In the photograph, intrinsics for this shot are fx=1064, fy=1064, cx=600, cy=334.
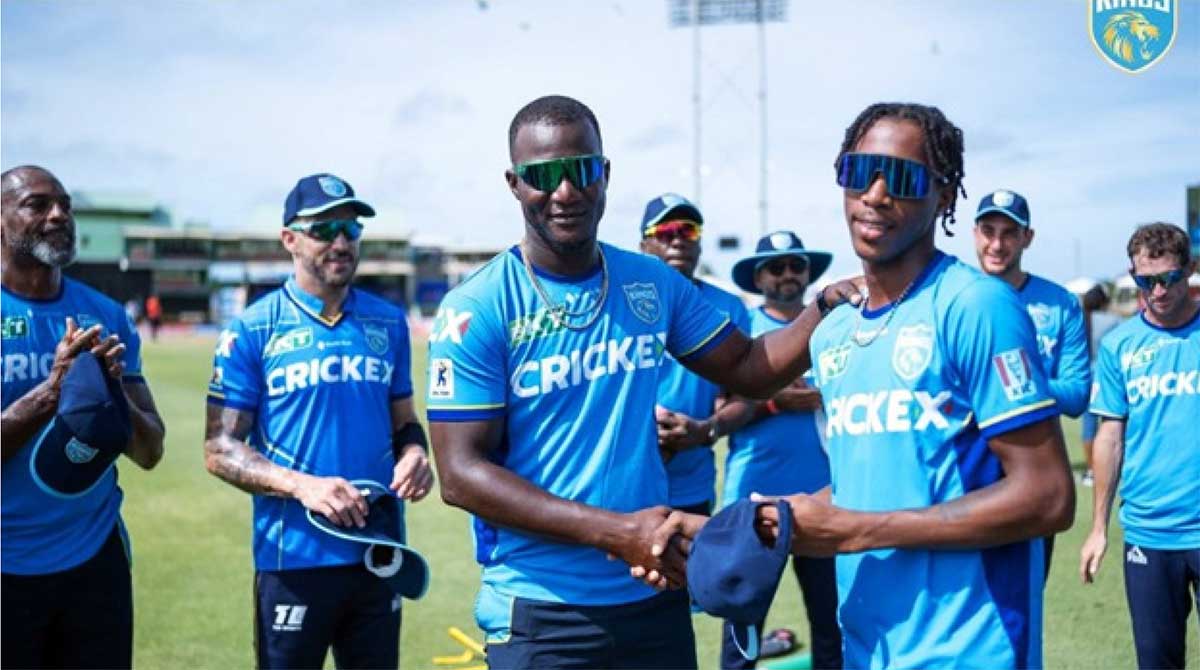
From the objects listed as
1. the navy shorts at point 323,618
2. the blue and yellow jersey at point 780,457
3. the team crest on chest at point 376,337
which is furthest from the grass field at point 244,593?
the team crest on chest at point 376,337

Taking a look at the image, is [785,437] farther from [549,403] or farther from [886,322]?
[886,322]

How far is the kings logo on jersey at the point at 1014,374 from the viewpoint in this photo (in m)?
2.48

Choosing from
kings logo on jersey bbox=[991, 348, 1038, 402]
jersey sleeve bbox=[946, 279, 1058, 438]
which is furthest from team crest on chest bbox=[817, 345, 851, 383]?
kings logo on jersey bbox=[991, 348, 1038, 402]

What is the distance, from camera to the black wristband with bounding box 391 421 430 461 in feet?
16.4

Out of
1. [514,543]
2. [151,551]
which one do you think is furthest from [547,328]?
[151,551]

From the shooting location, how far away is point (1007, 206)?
5.82 meters

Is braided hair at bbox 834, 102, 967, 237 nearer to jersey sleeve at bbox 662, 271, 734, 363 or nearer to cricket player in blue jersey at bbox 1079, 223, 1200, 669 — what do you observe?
jersey sleeve at bbox 662, 271, 734, 363

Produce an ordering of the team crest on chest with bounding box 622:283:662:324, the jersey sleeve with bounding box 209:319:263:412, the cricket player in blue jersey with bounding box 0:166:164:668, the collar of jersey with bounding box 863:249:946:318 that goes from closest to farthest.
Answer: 1. the collar of jersey with bounding box 863:249:946:318
2. the team crest on chest with bounding box 622:283:662:324
3. the cricket player in blue jersey with bounding box 0:166:164:668
4. the jersey sleeve with bounding box 209:319:263:412

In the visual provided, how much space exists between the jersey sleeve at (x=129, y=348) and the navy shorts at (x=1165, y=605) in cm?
477

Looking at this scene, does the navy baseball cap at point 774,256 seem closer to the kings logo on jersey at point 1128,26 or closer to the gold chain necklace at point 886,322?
the kings logo on jersey at point 1128,26

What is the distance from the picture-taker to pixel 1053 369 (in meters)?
5.87

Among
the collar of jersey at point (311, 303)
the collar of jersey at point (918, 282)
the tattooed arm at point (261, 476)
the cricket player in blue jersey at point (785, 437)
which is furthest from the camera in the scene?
the cricket player in blue jersey at point (785, 437)

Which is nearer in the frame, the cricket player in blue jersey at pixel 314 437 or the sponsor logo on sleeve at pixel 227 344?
the cricket player in blue jersey at pixel 314 437

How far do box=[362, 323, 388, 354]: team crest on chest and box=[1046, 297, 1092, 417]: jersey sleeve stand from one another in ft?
11.3
